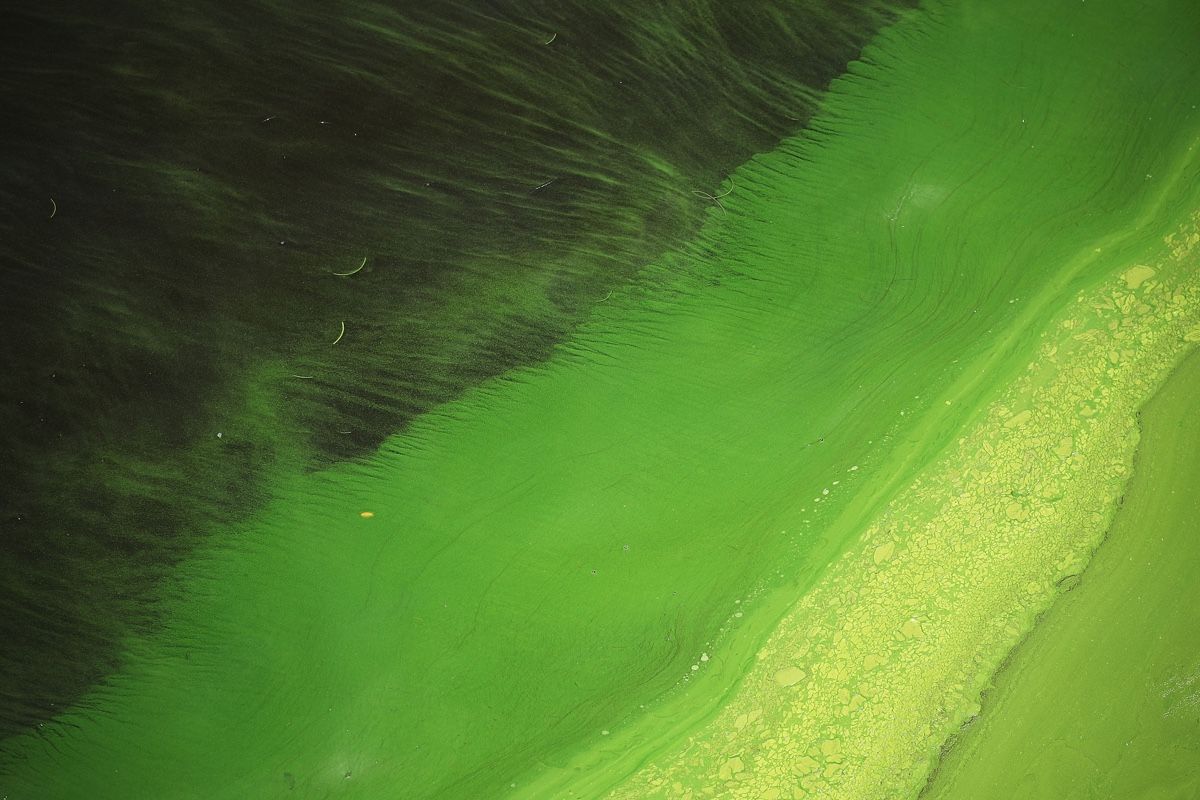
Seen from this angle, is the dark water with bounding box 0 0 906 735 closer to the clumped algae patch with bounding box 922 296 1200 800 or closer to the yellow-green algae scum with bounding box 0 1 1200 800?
the yellow-green algae scum with bounding box 0 1 1200 800

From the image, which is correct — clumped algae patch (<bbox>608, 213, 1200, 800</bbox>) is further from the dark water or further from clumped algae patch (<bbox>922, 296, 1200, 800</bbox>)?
the dark water

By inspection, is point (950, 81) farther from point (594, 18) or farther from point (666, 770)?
point (666, 770)

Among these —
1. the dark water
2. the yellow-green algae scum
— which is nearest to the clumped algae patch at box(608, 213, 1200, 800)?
the yellow-green algae scum

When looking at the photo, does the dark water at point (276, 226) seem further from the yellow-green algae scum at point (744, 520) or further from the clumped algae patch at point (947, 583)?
the clumped algae patch at point (947, 583)

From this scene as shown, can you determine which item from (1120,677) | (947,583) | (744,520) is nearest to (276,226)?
(744,520)

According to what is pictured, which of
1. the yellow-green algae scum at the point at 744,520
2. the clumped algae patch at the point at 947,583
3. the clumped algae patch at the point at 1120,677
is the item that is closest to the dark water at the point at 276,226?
the yellow-green algae scum at the point at 744,520
